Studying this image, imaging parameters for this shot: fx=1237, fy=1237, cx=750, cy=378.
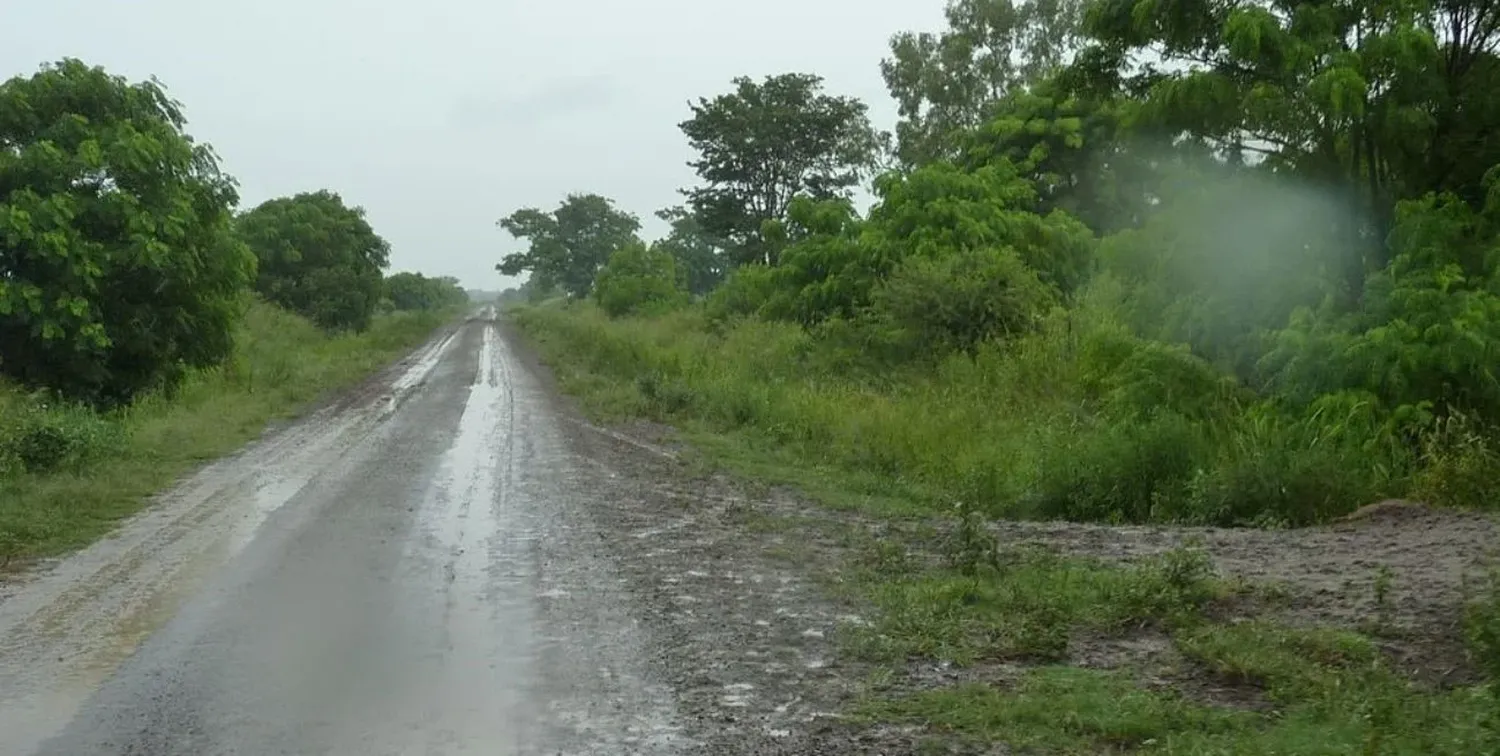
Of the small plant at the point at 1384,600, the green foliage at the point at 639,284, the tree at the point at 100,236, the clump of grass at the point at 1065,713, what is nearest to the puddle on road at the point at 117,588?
the clump of grass at the point at 1065,713

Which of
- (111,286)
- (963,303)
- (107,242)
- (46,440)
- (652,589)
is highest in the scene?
(107,242)

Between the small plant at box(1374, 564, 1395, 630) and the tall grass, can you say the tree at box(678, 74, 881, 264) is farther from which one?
the small plant at box(1374, 564, 1395, 630)

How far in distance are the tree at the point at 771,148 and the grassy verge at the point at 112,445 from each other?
2288 centimetres

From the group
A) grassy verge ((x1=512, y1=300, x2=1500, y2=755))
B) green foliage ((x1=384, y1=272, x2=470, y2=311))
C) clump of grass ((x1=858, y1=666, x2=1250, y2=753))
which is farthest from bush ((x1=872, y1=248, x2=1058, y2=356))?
green foliage ((x1=384, y1=272, x2=470, y2=311))

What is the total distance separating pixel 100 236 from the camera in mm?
17438

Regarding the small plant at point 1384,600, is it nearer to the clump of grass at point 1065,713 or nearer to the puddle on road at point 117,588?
the clump of grass at point 1065,713

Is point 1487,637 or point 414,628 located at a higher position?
point 1487,637

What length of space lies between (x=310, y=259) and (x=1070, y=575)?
4888cm

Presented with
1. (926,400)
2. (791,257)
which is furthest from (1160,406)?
(791,257)

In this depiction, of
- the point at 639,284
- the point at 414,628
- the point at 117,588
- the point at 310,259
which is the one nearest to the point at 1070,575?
the point at 414,628

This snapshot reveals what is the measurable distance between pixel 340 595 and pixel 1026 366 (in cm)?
1168

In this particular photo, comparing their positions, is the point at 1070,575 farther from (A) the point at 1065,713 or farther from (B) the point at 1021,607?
(A) the point at 1065,713

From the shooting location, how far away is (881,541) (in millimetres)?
9586

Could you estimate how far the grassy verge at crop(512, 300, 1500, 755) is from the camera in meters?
5.09
